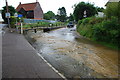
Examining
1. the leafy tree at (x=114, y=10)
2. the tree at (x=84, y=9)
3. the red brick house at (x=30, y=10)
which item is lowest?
the leafy tree at (x=114, y=10)

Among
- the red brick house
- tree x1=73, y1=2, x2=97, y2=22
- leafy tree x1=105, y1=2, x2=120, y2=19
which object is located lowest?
leafy tree x1=105, y1=2, x2=120, y2=19

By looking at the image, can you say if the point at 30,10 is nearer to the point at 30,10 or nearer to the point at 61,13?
the point at 30,10

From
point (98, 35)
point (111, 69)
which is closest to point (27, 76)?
point (111, 69)

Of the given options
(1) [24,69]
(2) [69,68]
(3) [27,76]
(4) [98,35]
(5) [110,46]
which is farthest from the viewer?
(4) [98,35]

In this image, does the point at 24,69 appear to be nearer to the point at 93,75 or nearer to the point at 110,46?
the point at 93,75

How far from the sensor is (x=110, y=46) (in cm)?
882

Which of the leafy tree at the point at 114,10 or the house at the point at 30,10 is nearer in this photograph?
the leafy tree at the point at 114,10

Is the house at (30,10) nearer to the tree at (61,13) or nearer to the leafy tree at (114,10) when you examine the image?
the tree at (61,13)

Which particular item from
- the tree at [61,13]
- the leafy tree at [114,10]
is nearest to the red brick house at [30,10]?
the tree at [61,13]

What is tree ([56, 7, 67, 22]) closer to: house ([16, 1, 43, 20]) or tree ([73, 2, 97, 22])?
house ([16, 1, 43, 20])

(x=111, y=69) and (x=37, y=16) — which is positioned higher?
(x=37, y=16)

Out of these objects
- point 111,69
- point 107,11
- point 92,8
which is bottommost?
point 111,69

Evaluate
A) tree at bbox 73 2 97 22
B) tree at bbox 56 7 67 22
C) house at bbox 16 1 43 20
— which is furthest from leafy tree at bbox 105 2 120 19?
tree at bbox 56 7 67 22

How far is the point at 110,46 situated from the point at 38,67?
22.6 feet
